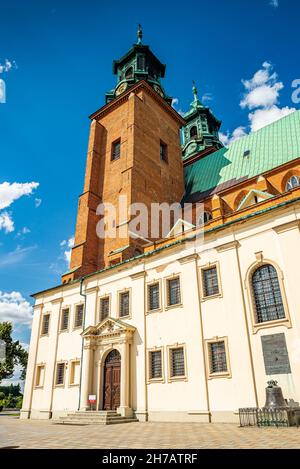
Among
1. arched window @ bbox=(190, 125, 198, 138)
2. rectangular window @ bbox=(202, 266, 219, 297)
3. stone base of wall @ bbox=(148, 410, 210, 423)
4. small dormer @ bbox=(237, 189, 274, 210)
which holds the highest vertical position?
arched window @ bbox=(190, 125, 198, 138)

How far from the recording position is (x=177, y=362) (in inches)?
639

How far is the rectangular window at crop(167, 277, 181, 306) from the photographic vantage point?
57.4 feet

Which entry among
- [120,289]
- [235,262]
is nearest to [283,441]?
[235,262]

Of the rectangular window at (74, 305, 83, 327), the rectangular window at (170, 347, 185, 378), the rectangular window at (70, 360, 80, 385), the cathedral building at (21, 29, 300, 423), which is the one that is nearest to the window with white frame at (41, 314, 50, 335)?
the cathedral building at (21, 29, 300, 423)

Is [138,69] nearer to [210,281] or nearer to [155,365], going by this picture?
[210,281]

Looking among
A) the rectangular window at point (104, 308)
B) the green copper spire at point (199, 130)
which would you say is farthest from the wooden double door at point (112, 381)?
the green copper spire at point (199, 130)

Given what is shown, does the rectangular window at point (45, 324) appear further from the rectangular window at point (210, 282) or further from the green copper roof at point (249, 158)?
the green copper roof at point (249, 158)

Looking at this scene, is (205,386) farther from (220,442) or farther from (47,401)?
(47,401)

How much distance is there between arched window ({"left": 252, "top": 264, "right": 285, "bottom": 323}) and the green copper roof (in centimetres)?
1325

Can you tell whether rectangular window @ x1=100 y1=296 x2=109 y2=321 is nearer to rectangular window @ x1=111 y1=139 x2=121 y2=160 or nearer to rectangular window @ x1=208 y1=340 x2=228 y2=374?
rectangular window @ x1=208 y1=340 x2=228 y2=374

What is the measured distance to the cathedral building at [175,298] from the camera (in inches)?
558

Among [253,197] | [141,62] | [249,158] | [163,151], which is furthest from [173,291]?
[141,62]

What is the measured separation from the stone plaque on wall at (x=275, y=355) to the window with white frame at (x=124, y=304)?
324 inches
